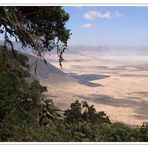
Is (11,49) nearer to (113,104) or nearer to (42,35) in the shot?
(42,35)

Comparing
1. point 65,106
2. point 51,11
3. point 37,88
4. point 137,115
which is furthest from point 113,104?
point 51,11

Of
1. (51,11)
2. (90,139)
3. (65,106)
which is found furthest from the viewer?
(51,11)

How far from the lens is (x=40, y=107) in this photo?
550cm

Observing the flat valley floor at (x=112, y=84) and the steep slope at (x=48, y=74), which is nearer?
the flat valley floor at (x=112, y=84)

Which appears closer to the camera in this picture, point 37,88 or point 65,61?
point 65,61

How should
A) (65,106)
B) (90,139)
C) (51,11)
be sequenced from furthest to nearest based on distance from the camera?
(51,11) < (65,106) < (90,139)

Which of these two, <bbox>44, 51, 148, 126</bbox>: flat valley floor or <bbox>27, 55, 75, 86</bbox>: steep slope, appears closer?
<bbox>44, 51, 148, 126</bbox>: flat valley floor

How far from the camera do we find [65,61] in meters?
4.80

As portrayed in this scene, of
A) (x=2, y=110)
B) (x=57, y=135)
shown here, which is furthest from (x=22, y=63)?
(x=57, y=135)

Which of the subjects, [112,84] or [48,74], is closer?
[112,84]

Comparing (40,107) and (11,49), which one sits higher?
(11,49)

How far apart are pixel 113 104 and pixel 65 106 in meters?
0.55

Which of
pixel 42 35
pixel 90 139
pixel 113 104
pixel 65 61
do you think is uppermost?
pixel 42 35

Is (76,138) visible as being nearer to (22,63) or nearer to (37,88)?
(37,88)
